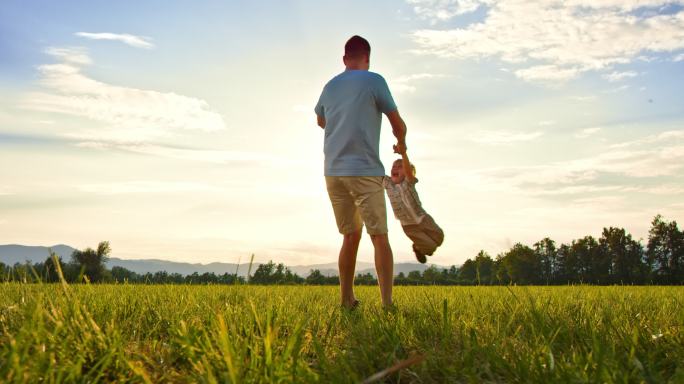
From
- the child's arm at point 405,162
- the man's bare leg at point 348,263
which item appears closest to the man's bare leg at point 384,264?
the man's bare leg at point 348,263

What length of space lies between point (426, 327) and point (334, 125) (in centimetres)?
280

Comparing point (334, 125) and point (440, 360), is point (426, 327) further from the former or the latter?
point (334, 125)

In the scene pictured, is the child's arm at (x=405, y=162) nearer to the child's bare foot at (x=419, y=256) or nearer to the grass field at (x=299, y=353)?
the child's bare foot at (x=419, y=256)

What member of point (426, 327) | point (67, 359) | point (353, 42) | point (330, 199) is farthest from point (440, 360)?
point (353, 42)

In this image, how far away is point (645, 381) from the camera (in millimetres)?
2178

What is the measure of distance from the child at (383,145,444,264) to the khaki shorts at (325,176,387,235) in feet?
1.56

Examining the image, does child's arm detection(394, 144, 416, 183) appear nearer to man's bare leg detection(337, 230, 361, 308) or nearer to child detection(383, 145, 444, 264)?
child detection(383, 145, 444, 264)

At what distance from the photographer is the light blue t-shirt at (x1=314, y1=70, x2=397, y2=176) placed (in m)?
5.52

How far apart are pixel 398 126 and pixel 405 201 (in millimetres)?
889

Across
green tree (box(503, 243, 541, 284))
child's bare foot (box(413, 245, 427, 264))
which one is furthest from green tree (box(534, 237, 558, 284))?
child's bare foot (box(413, 245, 427, 264))

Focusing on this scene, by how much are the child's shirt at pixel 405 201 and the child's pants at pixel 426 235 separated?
0.08 metres

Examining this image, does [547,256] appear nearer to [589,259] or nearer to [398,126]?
[589,259]

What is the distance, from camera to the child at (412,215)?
605cm

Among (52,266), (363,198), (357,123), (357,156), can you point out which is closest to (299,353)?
(52,266)
